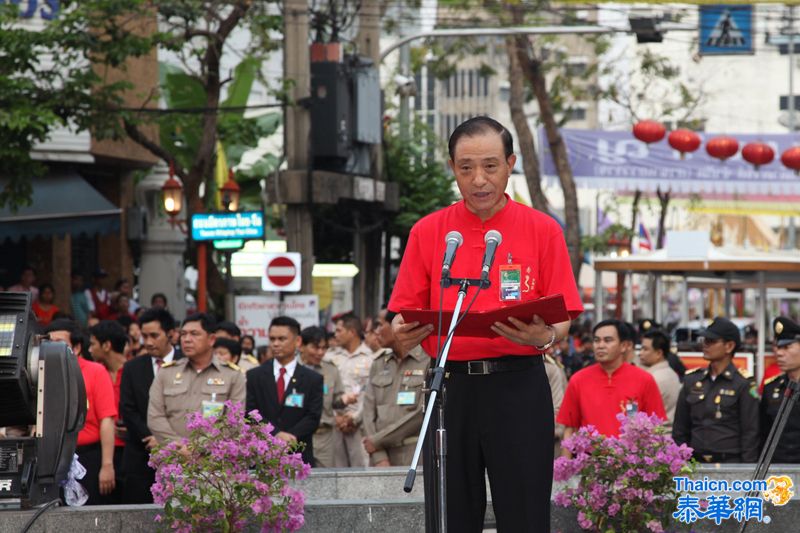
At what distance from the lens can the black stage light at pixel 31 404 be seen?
8070 millimetres

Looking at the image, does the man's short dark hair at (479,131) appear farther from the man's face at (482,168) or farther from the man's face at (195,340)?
the man's face at (195,340)

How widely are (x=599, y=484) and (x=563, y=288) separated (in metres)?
2.52

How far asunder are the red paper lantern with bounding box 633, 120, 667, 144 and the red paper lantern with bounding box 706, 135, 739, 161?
4.46ft

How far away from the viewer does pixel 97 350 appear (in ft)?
40.4

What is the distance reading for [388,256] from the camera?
108 feet

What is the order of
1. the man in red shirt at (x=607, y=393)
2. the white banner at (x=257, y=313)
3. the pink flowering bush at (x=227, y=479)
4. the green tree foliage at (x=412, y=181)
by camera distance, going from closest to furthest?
1. the pink flowering bush at (x=227, y=479)
2. the man in red shirt at (x=607, y=393)
3. the white banner at (x=257, y=313)
4. the green tree foliage at (x=412, y=181)

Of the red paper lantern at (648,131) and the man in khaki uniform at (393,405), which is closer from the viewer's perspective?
the man in khaki uniform at (393,405)

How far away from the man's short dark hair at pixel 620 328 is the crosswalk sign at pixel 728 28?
1481 cm

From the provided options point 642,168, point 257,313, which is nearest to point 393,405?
point 257,313

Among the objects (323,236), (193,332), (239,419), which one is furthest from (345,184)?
(239,419)

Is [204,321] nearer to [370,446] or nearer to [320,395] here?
[320,395]

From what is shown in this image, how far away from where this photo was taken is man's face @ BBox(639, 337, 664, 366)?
46.4 ft

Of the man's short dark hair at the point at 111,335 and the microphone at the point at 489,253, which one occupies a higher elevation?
the microphone at the point at 489,253

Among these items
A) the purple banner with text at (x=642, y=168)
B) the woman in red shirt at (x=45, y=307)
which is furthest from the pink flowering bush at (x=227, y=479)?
the purple banner with text at (x=642, y=168)
